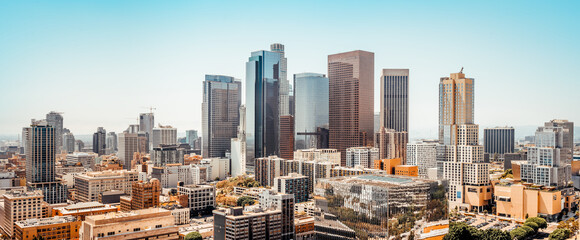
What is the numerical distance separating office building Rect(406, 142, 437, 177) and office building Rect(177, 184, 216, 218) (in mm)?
14314

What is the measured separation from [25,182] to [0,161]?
6.56m

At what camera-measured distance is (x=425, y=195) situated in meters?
14.4

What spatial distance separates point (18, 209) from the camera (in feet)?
63.5

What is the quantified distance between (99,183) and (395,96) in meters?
26.9

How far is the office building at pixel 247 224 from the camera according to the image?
609 inches

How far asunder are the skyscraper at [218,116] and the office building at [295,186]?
70.2ft

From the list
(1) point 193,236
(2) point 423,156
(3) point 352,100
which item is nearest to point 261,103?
(3) point 352,100

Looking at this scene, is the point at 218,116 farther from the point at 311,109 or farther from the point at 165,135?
the point at 311,109

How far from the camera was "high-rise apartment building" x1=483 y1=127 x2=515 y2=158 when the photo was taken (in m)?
39.2

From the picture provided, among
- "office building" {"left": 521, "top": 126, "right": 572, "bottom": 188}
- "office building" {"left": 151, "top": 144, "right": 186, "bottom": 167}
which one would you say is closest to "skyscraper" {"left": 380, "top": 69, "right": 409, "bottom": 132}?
"office building" {"left": 521, "top": 126, "right": 572, "bottom": 188}

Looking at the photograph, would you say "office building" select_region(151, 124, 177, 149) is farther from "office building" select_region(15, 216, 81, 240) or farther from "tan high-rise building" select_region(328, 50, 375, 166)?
"office building" select_region(15, 216, 81, 240)

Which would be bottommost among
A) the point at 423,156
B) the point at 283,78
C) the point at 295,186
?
the point at 295,186

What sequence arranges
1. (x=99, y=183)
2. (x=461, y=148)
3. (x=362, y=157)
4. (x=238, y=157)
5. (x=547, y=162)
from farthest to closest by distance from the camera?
(x=238, y=157)
(x=362, y=157)
(x=99, y=183)
(x=461, y=148)
(x=547, y=162)

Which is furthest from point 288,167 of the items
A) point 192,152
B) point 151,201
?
point 192,152
